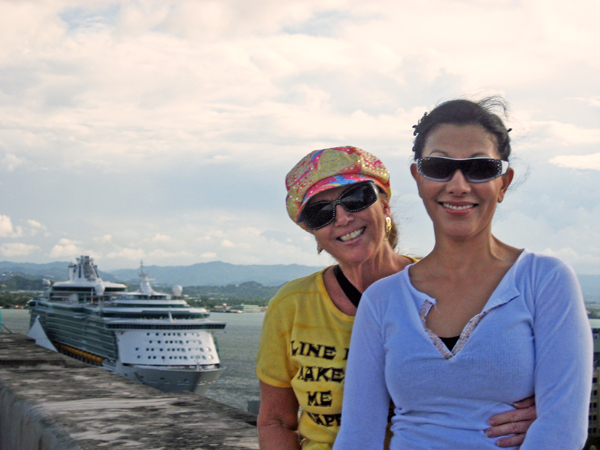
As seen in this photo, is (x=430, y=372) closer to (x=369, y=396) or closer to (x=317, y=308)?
(x=369, y=396)

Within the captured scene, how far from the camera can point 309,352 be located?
68.9 inches

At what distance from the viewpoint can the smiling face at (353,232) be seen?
5.92ft

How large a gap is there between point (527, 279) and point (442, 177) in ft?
0.97

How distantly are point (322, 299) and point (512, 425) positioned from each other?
65 cm

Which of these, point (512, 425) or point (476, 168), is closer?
point (512, 425)

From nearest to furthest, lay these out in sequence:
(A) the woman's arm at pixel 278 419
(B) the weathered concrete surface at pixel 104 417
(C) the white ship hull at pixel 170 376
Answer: (A) the woman's arm at pixel 278 419, (B) the weathered concrete surface at pixel 104 417, (C) the white ship hull at pixel 170 376

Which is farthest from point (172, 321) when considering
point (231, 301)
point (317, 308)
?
point (231, 301)

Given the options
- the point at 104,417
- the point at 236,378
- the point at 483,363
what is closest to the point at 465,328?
the point at 483,363

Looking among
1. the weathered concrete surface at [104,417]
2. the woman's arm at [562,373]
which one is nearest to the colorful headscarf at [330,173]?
the woman's arm at [562,373]

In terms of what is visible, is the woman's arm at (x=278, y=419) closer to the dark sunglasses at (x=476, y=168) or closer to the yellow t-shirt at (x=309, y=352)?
the yellow t-shirt at (x=309, y=352)

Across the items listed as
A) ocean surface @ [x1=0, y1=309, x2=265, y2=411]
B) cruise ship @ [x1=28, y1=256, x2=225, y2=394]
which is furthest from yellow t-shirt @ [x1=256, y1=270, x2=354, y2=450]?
cruise ship @ [x1=28, y1=256, x2=225, y2=394]

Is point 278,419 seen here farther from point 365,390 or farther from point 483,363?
point 483,363

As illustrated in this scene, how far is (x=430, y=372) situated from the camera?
1.36 m

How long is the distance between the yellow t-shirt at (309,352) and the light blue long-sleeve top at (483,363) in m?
0.20
